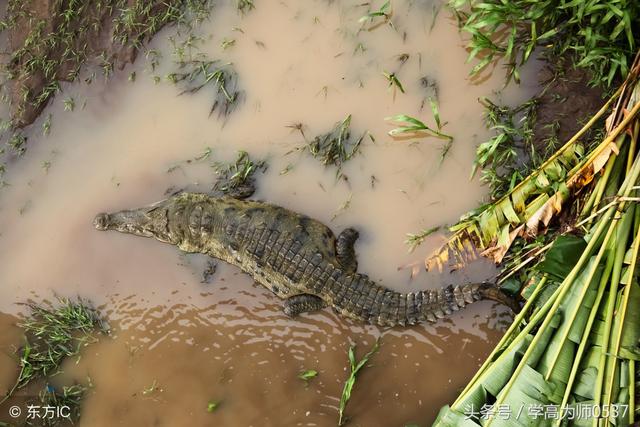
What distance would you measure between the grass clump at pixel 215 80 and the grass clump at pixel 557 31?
1.90 metres

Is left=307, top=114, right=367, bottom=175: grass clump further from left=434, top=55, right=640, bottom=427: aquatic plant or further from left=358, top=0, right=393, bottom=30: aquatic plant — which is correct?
left=434, top=55, right=640, bottom=427: aquatic plant

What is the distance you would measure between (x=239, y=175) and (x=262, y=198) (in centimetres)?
28

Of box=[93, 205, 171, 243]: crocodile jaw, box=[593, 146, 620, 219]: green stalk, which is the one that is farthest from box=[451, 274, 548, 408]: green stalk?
box=[93, 205, 171, 243]: crocodile jaw

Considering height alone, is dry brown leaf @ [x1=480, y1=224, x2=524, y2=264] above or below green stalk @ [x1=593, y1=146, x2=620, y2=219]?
below

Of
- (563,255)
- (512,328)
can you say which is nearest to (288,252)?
(512,328)

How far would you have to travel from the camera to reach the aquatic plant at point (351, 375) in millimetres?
4398

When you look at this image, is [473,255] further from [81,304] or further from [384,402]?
[81,304]

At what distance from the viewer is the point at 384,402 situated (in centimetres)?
450

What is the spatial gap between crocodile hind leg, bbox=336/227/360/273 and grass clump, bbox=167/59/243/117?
4.78 feet

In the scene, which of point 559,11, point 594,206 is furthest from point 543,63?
point 594,206

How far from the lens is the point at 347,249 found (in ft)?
15.0

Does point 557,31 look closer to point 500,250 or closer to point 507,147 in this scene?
point 507,147

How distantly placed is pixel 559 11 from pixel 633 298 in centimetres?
203

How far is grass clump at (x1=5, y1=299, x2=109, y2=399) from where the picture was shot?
4.80 m
